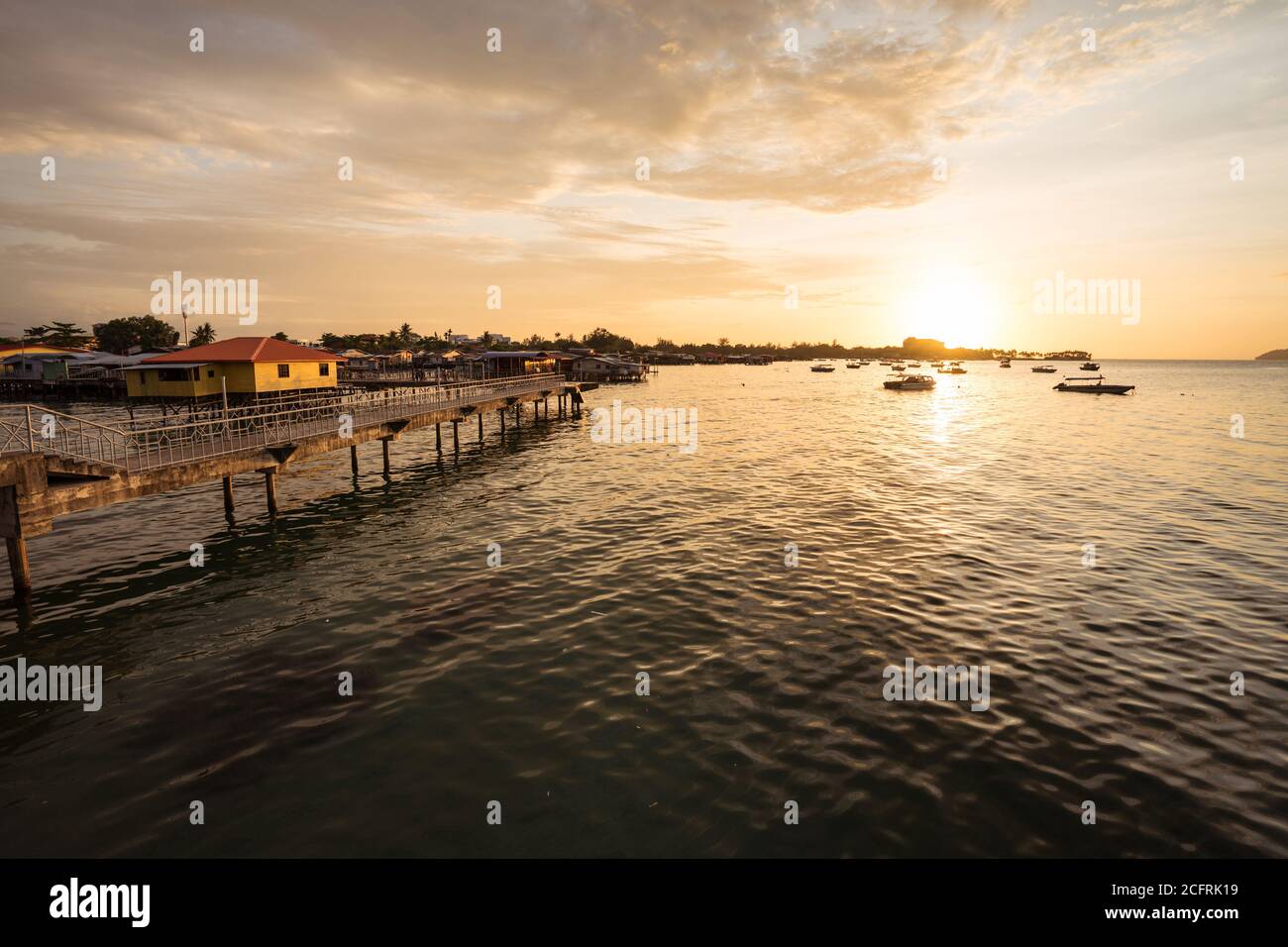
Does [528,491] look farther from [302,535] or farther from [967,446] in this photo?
[967,446]

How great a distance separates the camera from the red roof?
3669 cm

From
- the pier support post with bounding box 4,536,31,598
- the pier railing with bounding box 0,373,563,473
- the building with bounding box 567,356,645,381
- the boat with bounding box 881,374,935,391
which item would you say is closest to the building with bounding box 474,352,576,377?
the building with bounding box 567,356,645,381

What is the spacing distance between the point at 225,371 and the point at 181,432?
26.1 feet

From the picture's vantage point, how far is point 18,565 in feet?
53.2

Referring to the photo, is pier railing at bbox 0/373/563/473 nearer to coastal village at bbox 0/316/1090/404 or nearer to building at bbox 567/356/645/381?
coastal village at bbox 0/316/1090/404

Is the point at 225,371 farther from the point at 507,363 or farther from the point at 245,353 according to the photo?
the point at 507,363

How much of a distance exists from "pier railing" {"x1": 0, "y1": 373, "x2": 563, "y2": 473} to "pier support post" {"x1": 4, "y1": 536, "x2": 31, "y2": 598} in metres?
2.54

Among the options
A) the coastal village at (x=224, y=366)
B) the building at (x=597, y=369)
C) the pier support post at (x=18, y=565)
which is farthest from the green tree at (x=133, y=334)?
the pier support post at (x=18, y=565)

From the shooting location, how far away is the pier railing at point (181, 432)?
1656 cm

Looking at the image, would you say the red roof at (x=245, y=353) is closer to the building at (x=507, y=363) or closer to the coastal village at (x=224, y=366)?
the coastal village at (x=224, y=366)

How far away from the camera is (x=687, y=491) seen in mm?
31062

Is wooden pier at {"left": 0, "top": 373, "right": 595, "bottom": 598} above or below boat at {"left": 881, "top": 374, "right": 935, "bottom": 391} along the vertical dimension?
below
